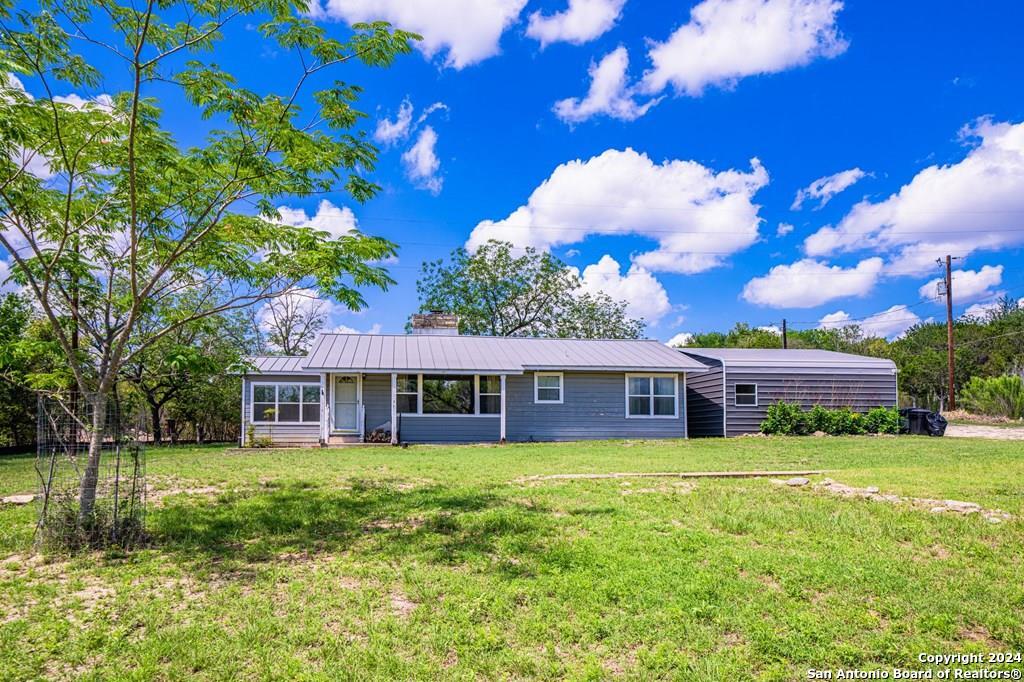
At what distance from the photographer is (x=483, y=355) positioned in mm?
20000

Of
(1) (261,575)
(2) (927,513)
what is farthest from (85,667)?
(2) (927,513)

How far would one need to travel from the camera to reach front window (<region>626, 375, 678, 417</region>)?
65.9 feet

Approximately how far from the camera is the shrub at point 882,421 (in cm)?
2006

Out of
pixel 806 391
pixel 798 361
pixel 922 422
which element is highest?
pixel 798 361

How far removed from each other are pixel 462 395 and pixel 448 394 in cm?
45

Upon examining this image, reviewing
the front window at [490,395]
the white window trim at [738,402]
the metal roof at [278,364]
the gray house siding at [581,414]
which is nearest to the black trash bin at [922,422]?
the white window trim at [738,402]

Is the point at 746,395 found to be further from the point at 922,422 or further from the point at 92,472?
the point at 92,472

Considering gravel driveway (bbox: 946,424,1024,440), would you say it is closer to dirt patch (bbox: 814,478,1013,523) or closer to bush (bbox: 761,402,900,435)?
bush (bbox: 761,402,900,435)

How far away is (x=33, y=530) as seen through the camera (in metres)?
6.29

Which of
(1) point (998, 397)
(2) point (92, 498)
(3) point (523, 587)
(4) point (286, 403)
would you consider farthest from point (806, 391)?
(2) point (92, 498)

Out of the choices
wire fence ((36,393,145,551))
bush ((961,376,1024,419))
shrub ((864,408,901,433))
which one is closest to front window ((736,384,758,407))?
shrub ((864,408,901,433))

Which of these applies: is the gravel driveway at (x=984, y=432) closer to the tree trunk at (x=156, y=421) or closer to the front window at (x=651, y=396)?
the front window at (x=651, y=396)

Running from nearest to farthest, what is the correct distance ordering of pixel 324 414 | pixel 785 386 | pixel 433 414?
1. pixel 324 414
2. pixel 433 414
3. pixel 785 386

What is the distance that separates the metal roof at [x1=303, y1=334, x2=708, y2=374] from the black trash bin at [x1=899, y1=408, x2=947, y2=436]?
273 inches
